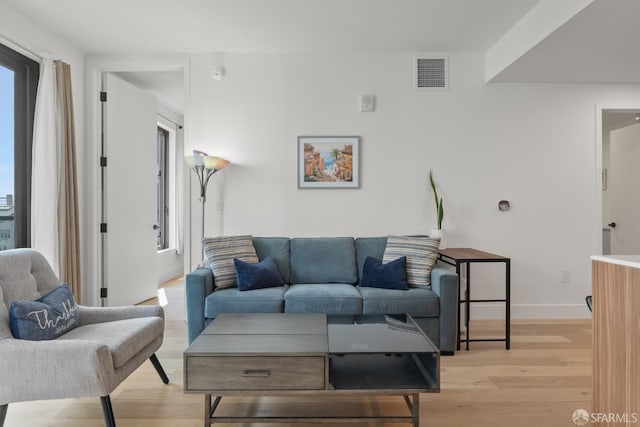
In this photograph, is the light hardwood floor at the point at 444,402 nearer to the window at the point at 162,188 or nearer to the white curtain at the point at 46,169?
the white curtain at the point at 46,169

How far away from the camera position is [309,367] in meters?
1.74

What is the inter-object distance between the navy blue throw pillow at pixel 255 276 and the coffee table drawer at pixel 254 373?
4.29ft

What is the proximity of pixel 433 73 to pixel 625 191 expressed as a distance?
8.57 feet

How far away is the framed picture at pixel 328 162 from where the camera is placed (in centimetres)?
381

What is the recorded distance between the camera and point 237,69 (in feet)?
12.6

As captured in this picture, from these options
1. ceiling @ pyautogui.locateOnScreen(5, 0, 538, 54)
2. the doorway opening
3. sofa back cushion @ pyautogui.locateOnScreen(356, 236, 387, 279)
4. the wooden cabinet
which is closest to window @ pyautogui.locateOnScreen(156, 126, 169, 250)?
ceiling @ pyautogui.locateOnScreen(5, 0, 538, 54)

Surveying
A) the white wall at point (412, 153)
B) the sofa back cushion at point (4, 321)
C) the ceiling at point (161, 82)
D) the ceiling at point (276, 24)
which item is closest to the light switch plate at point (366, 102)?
the white wall at point (412, 153)

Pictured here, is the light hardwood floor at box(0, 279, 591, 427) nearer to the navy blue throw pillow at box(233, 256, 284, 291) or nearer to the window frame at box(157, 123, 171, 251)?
the navy blue throw pillow at box(233, 256, 284, 291)

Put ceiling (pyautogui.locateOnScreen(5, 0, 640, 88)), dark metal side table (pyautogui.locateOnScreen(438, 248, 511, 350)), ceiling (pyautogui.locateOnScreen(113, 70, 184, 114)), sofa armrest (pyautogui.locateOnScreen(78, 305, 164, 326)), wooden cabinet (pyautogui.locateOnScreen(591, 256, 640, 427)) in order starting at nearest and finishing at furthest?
wooden cabinet (pyautogui.locateOnScreen(591, 256, 640, 427))
sofa armrest (pyautogui.locateOnScreen(78, 305, 164, 326))
ceiling (pyautogui.locateOnScreen(5, 0, 640, 88))
dark metal side table (pyautogui.locateOnScreen(438, 248, 511, 350))
ceiling (pyautogui.locateOnScreen(113, 70, 184, 114))

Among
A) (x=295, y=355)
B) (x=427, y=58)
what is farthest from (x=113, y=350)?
(x=427, y=58)

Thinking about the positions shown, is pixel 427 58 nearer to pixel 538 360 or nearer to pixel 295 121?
pixel 295 121

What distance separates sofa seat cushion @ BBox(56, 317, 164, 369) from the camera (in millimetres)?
1907

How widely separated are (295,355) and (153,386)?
1203 millimetres

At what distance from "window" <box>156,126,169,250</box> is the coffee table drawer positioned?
434 cm
